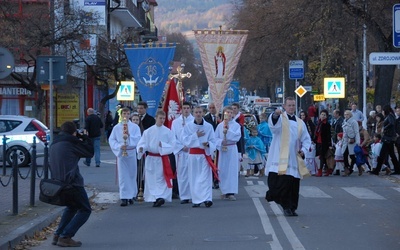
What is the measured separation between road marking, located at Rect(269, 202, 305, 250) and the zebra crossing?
2.57 metres

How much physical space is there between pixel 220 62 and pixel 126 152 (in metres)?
6.93

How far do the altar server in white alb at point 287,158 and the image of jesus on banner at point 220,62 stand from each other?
8.40m

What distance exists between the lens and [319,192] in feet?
59.5

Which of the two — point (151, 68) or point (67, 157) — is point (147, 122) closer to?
point (151, 68)

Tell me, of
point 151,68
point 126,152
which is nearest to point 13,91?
point 151,68

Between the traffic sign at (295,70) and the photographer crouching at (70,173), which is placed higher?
the traffic sign at (295,70)

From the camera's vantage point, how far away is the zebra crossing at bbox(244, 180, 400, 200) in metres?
17.2

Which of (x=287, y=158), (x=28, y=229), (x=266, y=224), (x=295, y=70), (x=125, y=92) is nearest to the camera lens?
(x=28, y=229)

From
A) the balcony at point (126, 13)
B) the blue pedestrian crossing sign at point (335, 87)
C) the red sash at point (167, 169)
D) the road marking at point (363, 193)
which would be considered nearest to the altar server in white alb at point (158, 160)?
the red sash at point (167, 169)

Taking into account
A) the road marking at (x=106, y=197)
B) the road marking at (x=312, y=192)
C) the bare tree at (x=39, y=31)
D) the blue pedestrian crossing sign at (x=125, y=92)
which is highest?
the bare tree at (x=39, y=31)

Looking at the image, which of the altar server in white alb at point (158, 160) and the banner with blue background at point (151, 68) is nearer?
the altar server in white alb at point (158, 160)

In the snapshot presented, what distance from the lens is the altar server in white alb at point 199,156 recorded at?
15180mm

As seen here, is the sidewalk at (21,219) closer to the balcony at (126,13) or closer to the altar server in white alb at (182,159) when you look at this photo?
the altar server in white alb at (182,159)

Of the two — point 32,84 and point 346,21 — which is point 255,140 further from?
point 32,84
